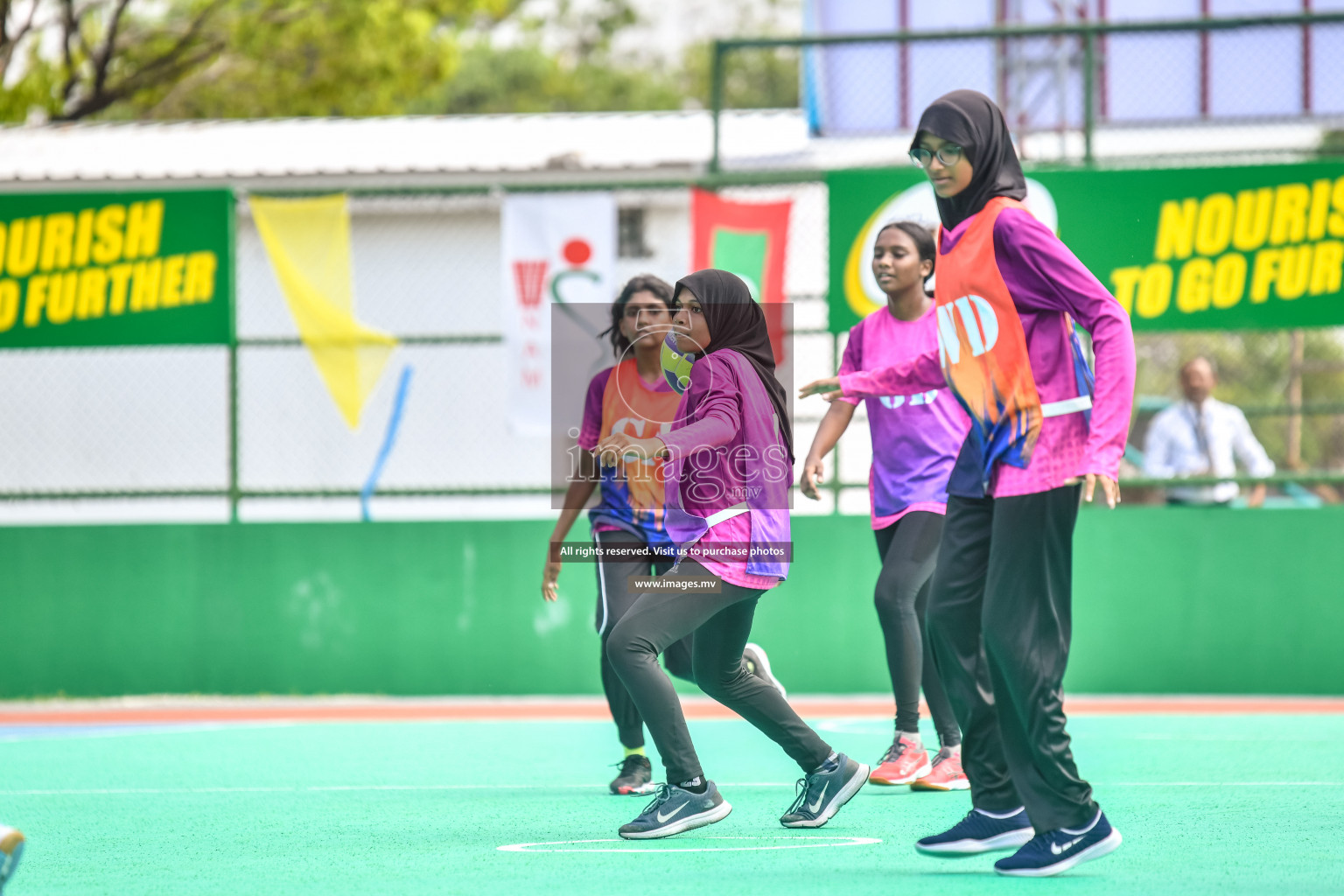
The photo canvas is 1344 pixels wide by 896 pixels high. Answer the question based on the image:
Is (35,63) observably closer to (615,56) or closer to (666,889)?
(666,889)

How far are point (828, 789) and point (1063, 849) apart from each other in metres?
1.16

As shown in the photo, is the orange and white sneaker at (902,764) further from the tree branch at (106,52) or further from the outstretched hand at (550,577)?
the tree branch at (106,52)

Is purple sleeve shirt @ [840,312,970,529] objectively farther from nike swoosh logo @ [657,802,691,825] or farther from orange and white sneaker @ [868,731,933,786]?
nike swoosh logo @ [657,802,691,825]

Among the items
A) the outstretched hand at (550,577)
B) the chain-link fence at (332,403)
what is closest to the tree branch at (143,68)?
the chain-link fence at (332,403)

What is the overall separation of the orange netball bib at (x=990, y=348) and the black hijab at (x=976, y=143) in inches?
2.2

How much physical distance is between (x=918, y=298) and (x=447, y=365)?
11839 mm

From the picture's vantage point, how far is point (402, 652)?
35.1 feet

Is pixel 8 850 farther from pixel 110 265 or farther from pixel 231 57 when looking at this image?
pixel 231 57

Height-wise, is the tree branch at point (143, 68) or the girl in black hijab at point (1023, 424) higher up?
the tree branch at point (143, 68)

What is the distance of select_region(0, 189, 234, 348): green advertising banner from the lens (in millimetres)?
10953

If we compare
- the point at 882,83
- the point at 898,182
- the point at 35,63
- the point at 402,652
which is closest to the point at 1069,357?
the point at 898,182

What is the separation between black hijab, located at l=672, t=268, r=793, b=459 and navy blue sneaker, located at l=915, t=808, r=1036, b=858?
133cm

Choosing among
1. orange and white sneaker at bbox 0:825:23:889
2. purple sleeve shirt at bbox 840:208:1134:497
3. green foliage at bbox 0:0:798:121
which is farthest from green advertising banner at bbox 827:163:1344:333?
green foliage at bbox 0:0:798:121

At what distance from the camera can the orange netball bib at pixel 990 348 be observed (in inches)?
187
